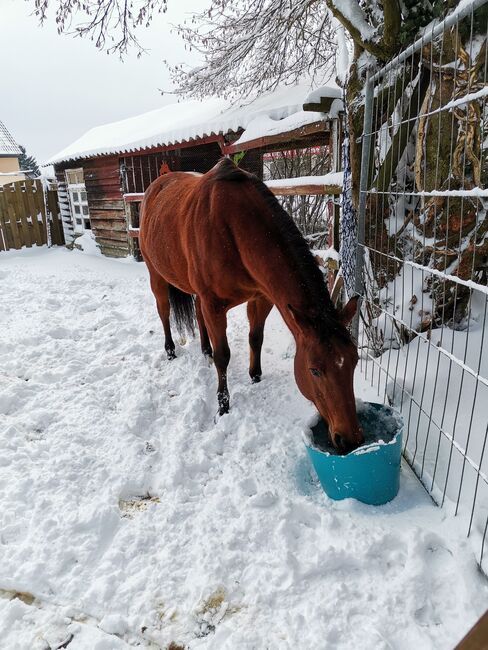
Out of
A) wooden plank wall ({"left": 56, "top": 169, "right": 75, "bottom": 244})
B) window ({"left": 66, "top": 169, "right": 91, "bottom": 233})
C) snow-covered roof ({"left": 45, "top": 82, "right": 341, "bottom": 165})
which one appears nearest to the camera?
snow-covered roof ({"left": 45, "top": 82, "right": 341, "bottom": 165})

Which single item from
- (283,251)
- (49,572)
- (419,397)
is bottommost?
(49,572)

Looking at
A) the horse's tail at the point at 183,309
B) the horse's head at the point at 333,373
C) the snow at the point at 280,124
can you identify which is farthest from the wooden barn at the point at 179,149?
the horse's head at the point at 333,373

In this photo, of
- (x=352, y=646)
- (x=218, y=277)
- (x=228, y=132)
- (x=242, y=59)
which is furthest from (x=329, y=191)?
(x=228, y=132)

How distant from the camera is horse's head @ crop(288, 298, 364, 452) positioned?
1863mm

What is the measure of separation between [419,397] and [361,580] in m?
1.12

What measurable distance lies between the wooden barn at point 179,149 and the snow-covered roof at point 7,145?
57.7 ft

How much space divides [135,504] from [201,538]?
1.52ft

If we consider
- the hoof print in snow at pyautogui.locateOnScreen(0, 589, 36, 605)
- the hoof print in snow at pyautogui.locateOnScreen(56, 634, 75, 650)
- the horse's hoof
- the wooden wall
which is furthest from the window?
the hoof print in snow at pyautogui.locateOnScreen(56, 634, 75, 650)

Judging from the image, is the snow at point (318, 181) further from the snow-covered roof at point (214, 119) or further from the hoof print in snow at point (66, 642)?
the hoof print in snow at point (66, 642)

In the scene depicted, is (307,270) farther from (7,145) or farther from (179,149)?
(7,145)

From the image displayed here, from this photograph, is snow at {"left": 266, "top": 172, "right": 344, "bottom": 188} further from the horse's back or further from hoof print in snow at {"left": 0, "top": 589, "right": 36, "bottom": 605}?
hoof print in snow at {"left": 0, "top": 589, "right": 36, "bottom": 605}

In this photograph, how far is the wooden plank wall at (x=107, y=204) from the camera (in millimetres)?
10273

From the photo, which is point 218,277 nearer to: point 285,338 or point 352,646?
point 285,338

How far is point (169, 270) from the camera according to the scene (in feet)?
12.5
